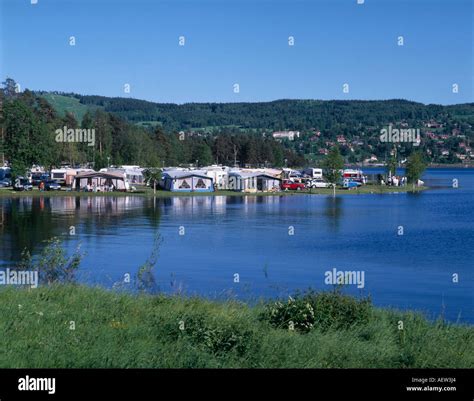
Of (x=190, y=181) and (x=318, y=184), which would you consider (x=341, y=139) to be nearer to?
(x=318, y=184)

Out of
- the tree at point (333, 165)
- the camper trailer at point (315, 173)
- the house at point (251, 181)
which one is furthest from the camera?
the camper trailer at point (315, 173)

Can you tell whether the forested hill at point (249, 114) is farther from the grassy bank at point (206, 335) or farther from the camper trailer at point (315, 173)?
the grassy bank at point (206, 335)

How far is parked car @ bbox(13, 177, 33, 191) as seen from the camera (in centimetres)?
6544

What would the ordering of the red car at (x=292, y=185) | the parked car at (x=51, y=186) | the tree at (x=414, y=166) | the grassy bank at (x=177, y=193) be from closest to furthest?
the grassy bank at (x=177, y=193), the parked car at (x=51, y=186), the red car at (x=292, y=185), the tree at (x=414, y=166)

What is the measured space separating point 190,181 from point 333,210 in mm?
21125

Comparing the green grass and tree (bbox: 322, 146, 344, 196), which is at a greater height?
the green grass

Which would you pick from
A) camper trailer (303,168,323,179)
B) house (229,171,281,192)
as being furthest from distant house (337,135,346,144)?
house (229,171,281,192)

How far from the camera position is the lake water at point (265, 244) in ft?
63.6

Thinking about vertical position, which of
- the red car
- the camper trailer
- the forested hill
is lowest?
the red car

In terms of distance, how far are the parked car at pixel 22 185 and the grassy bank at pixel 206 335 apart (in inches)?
2269

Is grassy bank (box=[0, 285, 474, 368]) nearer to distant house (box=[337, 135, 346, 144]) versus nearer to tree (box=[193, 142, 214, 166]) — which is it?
tree (box=[193, 142, 214, 166])

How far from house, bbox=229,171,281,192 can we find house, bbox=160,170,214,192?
11.2ft

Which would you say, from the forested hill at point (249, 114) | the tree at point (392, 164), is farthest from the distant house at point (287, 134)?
the tree at point (392, 164)
